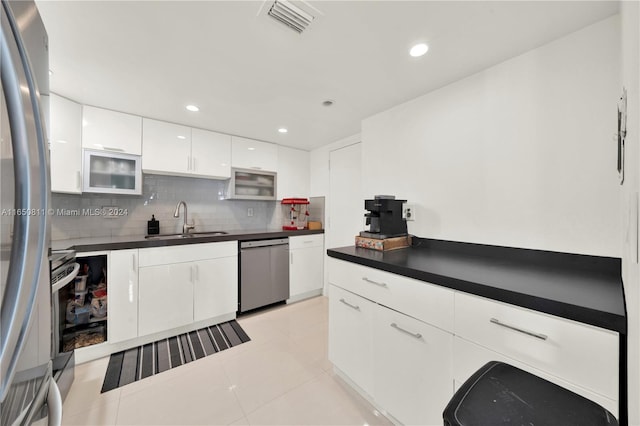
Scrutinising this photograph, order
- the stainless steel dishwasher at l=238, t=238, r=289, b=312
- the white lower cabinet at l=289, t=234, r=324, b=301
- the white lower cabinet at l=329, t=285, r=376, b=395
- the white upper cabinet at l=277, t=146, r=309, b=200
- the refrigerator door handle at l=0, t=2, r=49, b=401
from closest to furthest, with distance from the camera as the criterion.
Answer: the refrigerator door handle at l=0, t=2, r=49, b=401, the white lower cabinet at l=329, t=285, r=376, b=395, the stainless steel dishwasher at l=238, t=238, r=289, b=312, the white lower cabinet at l=289, t=234, r=324, b=301, the white upper cabinet at l=277, t=146, r=309, b=200

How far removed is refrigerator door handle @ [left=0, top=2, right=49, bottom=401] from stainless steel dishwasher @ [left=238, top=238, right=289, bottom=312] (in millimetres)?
2225

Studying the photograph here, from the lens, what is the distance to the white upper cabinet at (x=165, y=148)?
2.42 meters

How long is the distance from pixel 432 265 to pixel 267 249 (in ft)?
6.58

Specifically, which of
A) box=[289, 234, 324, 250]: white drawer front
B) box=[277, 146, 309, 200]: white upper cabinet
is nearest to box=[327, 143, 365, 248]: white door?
box=[289, 234, 324, 250]: white drawer front

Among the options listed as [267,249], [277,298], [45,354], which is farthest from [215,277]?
[45,354]

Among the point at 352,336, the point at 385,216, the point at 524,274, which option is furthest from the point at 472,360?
the point at 385,216

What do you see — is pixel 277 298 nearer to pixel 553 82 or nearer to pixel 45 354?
pixel 45 354

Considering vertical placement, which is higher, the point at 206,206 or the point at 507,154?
the point at 507,154

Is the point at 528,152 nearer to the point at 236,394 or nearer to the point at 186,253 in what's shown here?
the point at 236,394

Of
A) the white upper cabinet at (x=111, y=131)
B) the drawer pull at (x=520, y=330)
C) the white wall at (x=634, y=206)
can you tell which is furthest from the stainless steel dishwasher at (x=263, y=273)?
the white wall at (x=634, y=206)

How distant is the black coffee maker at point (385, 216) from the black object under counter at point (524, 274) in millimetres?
179

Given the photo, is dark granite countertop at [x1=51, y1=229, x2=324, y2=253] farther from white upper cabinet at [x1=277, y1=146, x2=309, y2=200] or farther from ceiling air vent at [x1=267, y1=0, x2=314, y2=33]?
ceiling air vent at [x1=267, y1=0, x2=314, y2=33]

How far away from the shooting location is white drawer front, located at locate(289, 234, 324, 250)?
311 centimetres

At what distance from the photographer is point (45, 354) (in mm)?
660
